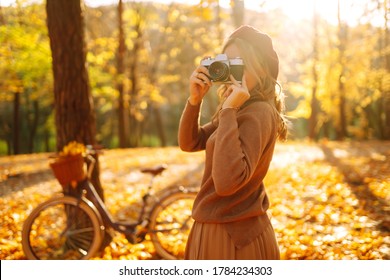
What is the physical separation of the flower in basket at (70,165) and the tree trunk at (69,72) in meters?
0.56

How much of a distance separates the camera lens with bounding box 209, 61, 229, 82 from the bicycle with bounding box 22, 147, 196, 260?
2.31m

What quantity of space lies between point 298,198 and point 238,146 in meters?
5.21

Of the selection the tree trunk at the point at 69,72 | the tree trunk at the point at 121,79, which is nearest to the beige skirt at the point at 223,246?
the tree trunk at the point at 69,72

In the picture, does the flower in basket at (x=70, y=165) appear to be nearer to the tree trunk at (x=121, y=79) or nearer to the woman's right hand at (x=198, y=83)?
the woman's right hand at (x=198, y=83)

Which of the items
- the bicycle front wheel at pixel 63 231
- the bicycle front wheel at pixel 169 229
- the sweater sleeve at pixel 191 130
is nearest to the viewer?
the sweater sleeve at pixel 191 130

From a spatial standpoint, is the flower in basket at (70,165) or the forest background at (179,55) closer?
the flower in basket at (70,165)

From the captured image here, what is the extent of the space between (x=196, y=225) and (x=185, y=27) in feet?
62.3

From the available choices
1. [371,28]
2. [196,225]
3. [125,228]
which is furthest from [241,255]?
[371,28]

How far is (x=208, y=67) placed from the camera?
6.87ft

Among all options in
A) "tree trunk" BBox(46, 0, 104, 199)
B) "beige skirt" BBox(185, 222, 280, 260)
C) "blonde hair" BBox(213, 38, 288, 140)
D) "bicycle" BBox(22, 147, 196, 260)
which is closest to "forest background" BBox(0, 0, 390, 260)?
"tree trunk" BBox(46, 0, 104, 199)

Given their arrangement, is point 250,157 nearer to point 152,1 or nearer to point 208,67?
point 208,67

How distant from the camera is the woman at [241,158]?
1.78m

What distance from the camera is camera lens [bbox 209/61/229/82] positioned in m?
1.95

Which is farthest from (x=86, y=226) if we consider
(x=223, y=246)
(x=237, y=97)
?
(x=237, y=97)
